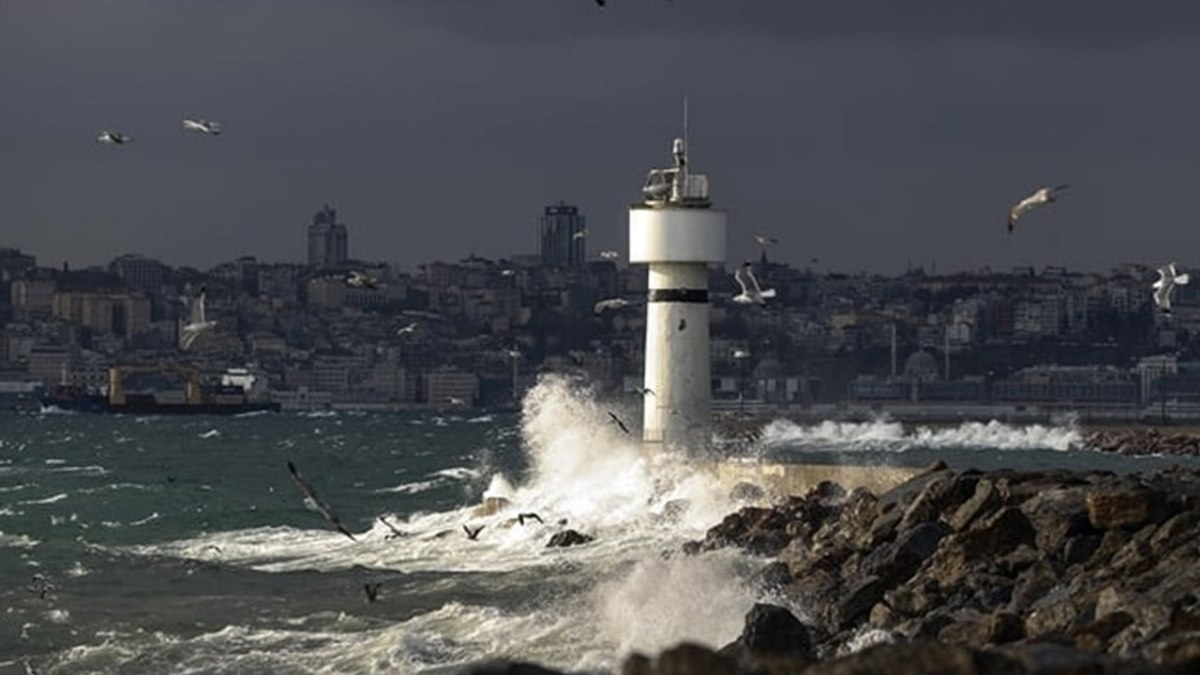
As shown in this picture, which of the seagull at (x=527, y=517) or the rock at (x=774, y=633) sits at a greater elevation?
the rock at (x=774, y=633)

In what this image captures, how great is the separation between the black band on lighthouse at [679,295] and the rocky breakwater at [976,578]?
15.6ft

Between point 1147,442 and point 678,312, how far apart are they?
3776 centimetres

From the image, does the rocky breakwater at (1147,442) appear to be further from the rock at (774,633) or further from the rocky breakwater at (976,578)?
the rock at (774,633)

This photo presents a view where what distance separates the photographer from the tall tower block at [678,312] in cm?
3444

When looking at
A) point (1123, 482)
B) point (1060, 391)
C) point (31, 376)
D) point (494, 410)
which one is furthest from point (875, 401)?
point (1123, 482)

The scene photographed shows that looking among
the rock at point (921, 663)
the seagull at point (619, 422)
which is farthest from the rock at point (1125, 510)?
the seagull at point (619, 422)

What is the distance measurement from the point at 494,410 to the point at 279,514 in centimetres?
9703

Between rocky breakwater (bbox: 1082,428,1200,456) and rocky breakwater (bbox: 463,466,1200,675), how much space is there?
3825 cm

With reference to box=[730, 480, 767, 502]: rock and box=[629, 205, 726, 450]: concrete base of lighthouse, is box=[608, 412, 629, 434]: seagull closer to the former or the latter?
box=[629, 205, 726, 450]: concrete base of lighthouse

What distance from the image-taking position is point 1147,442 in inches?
2773

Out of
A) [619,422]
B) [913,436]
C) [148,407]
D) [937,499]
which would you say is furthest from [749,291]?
[148,407]

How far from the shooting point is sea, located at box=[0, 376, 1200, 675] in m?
22.8

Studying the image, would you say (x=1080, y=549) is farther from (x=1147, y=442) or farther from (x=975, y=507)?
(x=1147, y=442)

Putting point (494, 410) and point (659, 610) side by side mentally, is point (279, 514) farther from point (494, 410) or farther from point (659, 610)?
point (494, 410)
